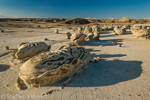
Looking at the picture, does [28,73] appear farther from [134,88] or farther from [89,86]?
[134,88]

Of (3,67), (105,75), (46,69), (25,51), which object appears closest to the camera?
(46,69)

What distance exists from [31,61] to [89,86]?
2304 mm

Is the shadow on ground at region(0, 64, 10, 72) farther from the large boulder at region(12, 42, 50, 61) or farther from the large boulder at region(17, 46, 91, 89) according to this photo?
the large boulder at region(17, 46, 91, 89)

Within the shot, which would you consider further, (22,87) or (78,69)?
(78,69)

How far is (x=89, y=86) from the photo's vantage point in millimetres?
3332

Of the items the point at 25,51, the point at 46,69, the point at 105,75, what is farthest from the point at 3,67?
the point at 105,75

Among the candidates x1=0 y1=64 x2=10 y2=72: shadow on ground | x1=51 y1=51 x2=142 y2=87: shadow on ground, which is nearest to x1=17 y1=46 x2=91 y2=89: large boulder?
x1=51 y1=51 x2=142 y2=87: shadow on ground

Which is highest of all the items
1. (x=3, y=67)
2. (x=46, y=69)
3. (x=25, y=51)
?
(x=25, y=51)

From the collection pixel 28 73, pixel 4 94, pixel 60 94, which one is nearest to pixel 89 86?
pixel 60 94

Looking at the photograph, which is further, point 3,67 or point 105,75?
point 3,67

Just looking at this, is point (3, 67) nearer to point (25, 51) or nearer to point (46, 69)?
point (25, 51)

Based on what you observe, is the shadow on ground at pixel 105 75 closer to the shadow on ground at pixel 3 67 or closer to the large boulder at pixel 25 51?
the large boulder at pixel 25 51

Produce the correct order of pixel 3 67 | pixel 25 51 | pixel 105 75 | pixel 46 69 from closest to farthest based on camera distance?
1. pixel 46 69
2. pixel 105 75
3. pixel 3 67
4. pixel 25 51

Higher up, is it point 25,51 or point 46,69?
point 25,51
